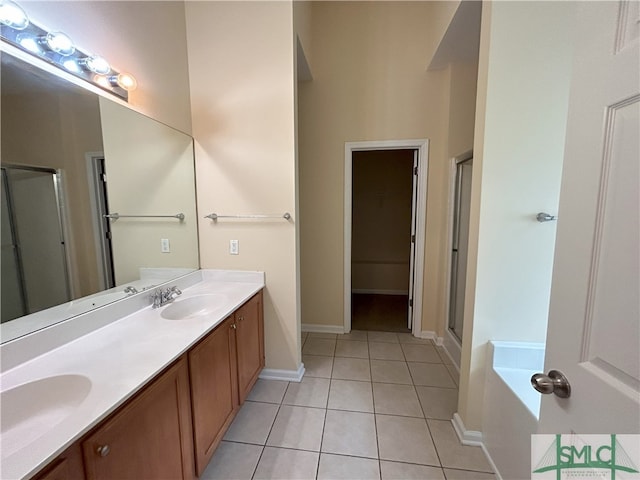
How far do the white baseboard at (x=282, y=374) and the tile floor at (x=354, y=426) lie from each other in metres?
0.05

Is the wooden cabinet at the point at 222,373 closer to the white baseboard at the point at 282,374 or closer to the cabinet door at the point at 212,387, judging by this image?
the cabinet door at the point at 212,387

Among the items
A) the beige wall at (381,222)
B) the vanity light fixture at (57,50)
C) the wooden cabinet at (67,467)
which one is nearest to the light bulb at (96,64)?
the vanity light fixture at (57,50)

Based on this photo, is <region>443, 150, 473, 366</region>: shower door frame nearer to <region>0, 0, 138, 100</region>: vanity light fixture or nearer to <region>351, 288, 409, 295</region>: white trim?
<region>351, 288, 409, 295</region>: white trim

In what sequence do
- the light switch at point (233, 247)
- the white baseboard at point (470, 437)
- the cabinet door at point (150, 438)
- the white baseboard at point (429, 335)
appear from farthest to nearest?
1. the white baseboard at point (429, 335)
2. the light switch at point (233, 247)
3. the white baseboard at point (470, 437)
4. the cabinet door at point (150, 438)

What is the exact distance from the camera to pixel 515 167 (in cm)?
140

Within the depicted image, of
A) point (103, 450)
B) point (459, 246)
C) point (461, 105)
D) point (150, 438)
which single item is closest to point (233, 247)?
point (150, 438)

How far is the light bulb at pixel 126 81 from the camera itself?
146cm

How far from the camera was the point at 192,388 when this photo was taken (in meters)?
1.21

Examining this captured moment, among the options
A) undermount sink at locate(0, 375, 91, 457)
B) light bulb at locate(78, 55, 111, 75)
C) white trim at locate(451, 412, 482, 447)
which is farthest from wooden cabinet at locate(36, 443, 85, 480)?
white trim at locate(451, 412, 482, 447)

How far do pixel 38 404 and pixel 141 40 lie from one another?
1937mm

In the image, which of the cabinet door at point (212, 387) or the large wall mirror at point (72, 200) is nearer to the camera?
the large wall mirror at point (72, 200)

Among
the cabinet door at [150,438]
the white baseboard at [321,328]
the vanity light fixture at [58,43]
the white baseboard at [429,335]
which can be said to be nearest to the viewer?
the cabinet door at [150,438]

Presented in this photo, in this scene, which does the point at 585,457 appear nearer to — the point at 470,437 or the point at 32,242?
the point at 470,437

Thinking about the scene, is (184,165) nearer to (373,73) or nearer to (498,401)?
(373,73)
